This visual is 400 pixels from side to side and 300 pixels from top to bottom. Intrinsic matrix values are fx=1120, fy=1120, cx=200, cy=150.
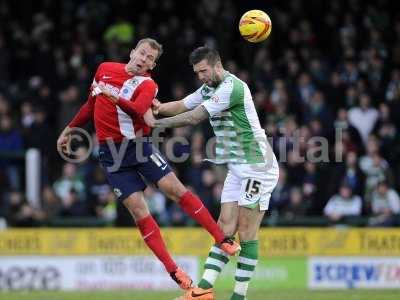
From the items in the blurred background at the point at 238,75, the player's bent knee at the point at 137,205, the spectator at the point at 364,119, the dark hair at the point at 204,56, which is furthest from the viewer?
the spectator at the point at 364,119

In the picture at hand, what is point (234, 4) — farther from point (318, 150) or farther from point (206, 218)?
point (206, 218)

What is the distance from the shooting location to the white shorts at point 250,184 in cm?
1220

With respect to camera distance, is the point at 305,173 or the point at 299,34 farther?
the point at 299,34

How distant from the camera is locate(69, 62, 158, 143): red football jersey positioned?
12344 millimetres

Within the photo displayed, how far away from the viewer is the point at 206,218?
12328 millimetres

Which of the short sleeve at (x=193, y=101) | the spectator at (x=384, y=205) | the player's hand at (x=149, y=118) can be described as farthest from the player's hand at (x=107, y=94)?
the spectator at (x=384, y=205)

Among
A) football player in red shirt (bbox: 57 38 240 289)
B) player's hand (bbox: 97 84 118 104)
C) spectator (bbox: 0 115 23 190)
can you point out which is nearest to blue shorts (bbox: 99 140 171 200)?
football player in red shirt (bbox: 57 38 240 289)

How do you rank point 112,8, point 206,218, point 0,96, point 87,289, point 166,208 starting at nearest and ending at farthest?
point 206,218 → point 87,289 → point 166,208 → point 0,96 → point 112,8

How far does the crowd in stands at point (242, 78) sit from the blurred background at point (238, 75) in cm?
3

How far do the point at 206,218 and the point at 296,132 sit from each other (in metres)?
7.36

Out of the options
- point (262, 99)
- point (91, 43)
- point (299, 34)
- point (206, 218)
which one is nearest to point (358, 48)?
point (299, 34)

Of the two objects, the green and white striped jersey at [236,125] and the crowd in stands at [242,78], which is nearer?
the green and white striped jersey at [236,125]

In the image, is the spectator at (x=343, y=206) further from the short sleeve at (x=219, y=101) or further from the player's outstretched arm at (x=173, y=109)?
the short sleeve at (x=219, y=101)

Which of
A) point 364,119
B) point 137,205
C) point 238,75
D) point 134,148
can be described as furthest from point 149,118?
point 238,75
